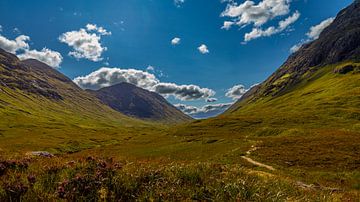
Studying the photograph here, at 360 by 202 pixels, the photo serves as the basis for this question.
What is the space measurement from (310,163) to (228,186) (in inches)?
1404

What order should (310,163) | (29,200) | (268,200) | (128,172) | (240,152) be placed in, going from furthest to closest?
(240,152) < (310,163) < (128,172) < (268,200) < (29,200)

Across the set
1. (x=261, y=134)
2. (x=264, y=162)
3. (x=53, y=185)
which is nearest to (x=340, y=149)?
(x=264, y=162)

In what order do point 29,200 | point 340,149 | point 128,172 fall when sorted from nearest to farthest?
point 29,200 → point 128,172 → point 340,149

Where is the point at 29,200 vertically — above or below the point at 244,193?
above

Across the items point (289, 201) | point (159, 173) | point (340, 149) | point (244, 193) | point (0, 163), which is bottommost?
point (340, 149)

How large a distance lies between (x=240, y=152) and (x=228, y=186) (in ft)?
145

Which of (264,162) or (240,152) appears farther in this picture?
(240,152)

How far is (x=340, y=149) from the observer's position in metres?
47.2

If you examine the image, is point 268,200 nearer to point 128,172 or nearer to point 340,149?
point 128,172

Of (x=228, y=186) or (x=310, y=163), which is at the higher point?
(x=228, y=186)

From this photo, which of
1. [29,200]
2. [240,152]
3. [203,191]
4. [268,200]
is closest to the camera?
[29,200]

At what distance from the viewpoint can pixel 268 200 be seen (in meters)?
8.16

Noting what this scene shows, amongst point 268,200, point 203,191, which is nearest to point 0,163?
point 203,191

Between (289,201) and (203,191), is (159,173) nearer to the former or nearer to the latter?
(203,191)
